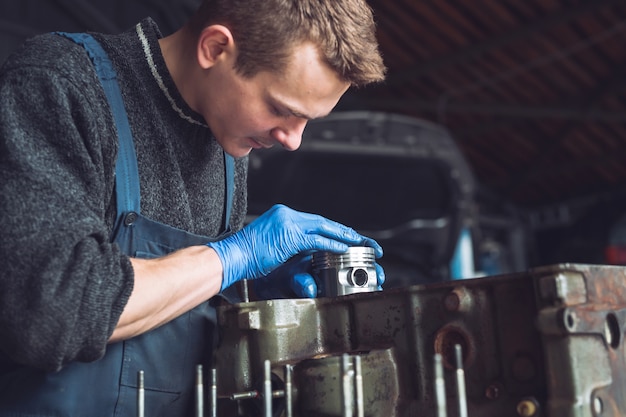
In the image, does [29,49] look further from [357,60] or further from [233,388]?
[233,388]

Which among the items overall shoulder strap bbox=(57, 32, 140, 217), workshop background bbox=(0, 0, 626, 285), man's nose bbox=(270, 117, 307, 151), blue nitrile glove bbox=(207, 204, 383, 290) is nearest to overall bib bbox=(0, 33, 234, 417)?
overall shoulder strap bbox=(57, 32, 140, 217)

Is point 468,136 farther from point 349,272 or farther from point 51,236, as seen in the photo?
point 51,236

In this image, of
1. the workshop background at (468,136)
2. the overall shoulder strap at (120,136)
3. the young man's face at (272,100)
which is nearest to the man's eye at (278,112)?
the young man's face at (272,100)

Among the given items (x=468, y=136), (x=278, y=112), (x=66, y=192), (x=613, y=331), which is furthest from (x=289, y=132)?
(x=468, y=136)

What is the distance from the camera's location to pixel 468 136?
264 inches

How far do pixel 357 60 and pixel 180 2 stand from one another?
2451 millimetres

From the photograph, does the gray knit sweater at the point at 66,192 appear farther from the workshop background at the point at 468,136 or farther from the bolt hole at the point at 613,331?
the workshop background at the point at 468,136

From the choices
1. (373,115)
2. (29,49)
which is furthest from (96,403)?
(373,115)

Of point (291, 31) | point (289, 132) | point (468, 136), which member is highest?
point (468, 136)

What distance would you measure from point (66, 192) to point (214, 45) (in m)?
0.40

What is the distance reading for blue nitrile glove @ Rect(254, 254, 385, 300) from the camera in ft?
4.76

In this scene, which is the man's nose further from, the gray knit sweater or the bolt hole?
the bolt hole

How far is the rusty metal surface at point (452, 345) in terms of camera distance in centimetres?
102

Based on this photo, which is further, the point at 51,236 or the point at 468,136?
the point at 468,136
